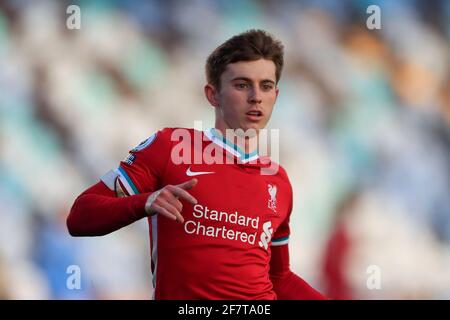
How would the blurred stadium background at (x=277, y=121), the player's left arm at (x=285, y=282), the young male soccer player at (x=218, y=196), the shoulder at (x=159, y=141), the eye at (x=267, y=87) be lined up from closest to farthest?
the young male soccer player at (x=218, y=196)
the shoulder at (x=159, y=141)
the eye at (x=267, y=87)
the player's left arm at (x=285, y=282)
the blurred stadium background at (x=277, y=121)

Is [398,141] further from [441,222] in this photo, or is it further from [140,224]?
[140,224]

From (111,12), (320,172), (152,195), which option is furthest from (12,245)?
(152,195)

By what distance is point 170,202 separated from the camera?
1724 mm

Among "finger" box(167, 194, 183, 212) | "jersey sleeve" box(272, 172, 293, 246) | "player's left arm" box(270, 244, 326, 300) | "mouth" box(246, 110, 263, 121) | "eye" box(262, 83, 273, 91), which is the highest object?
"eye" box(262, 83, 273, 91)

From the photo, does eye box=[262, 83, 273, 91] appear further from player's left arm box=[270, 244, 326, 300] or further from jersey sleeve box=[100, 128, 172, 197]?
player's left arm box=[270, 244, 326, 300]

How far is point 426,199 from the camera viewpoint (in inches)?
195

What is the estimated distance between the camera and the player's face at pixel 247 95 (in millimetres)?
2201

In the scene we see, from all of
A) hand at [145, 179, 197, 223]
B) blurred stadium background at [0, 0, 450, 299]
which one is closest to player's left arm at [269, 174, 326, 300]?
hand at [145, 179, 197, 223]

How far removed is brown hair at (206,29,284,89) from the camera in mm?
2283

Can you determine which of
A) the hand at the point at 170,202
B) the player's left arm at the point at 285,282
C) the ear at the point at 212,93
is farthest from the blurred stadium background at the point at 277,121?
the hand at the point at 170,202

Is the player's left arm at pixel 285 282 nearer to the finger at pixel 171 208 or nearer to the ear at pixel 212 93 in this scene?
the ear at pixel 212 93

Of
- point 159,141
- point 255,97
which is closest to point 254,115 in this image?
point 255,97

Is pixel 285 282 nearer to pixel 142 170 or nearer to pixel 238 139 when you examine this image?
pixel 238 139
